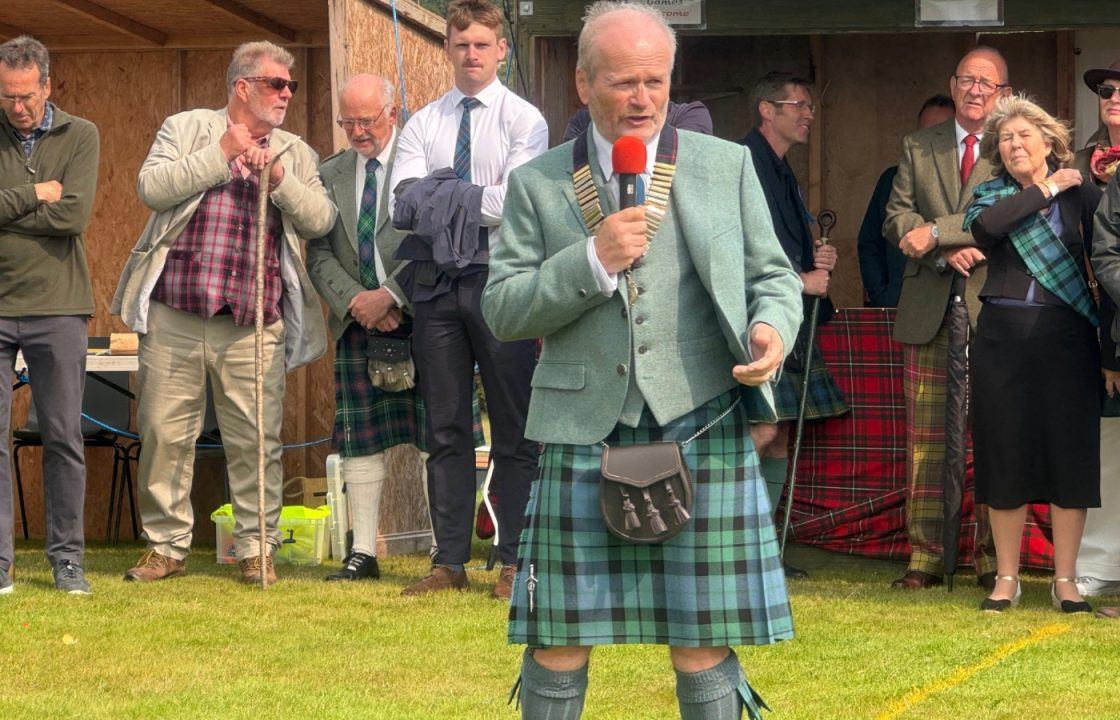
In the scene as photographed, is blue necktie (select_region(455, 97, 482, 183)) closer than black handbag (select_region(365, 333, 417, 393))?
Yes

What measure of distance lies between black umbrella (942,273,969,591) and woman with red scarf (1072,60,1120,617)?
53 centimetres

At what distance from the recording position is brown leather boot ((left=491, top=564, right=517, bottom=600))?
609 centimetres

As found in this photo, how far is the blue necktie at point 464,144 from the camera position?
20.2 feet

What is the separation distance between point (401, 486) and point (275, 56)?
2.19 m

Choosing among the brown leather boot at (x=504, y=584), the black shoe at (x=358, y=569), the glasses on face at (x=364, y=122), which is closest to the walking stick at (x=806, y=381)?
the brown leather boot at (x=504, y=584)

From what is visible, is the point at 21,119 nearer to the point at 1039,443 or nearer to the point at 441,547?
the point at 441,547

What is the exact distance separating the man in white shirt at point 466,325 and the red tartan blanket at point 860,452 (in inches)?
66.6

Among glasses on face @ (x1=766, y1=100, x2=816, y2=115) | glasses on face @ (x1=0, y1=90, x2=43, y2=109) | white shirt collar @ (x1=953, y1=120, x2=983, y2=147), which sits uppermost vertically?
glasses on face @ (x1=766, y1=100, x2=816, y2=115)

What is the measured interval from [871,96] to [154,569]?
466cm

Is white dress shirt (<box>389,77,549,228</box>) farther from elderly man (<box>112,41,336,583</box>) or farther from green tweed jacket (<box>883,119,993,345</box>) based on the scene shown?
green tweed jacket (<box>883,119,993,345</box>)

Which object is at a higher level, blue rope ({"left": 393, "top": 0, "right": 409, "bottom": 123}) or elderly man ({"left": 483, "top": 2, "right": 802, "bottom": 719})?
blue rope ({"left": 393, "top": 0, "right": 409, "bottom": 123})

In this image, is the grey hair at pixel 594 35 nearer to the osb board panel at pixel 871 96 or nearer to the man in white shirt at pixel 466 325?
the man in white shirt at pixel 466 325

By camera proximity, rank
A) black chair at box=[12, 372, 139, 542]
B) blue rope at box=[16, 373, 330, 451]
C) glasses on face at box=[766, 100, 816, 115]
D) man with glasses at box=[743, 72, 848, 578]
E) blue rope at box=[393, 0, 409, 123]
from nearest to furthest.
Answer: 1. man with glasses at box=[743, 72, 848, 578]
2. glasses on face at box=[766, 100, 816, 115]
3. blue rope at box=[393, 0, 409, 123]
4. blue rope at box=[16, 373, 330, 451]
5. black chair at box=[12, 372, 139, 542]

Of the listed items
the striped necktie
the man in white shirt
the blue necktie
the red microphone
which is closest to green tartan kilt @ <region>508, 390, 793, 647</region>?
the red microphone
